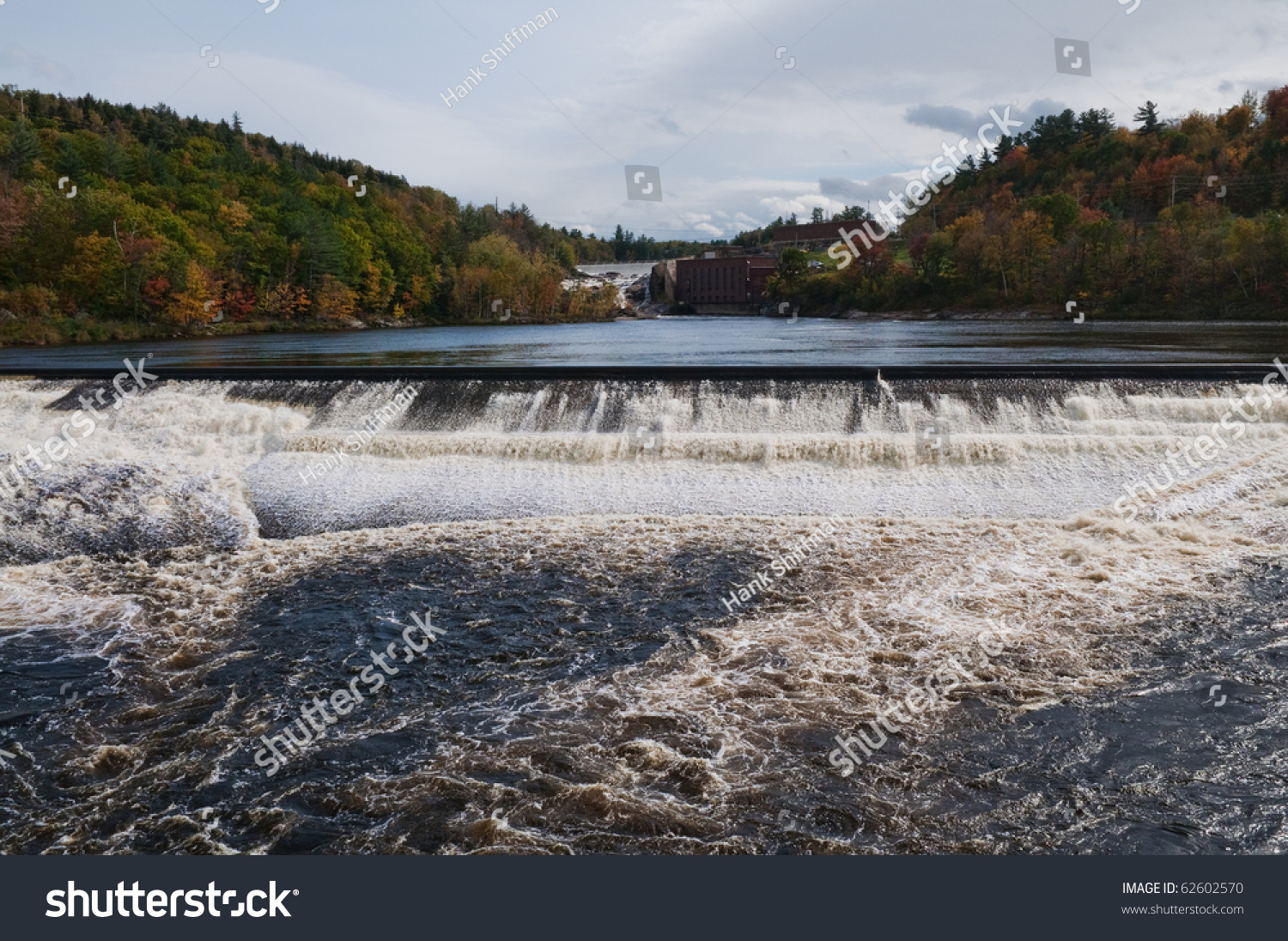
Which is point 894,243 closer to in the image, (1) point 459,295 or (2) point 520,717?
(1) point 459,295

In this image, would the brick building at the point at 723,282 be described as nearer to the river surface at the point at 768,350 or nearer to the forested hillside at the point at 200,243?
the forested hillside at the point at 200,243

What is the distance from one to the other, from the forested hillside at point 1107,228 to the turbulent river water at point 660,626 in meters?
38.7

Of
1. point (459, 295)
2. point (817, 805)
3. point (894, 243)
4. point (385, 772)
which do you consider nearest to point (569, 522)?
point (385, 772)

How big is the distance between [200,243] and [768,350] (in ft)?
138

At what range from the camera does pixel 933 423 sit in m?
13.5

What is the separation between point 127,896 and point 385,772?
1.64 meters

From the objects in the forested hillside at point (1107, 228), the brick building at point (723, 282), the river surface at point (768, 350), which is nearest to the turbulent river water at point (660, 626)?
the river surface at point (768, 350)

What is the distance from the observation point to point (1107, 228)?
180 ft

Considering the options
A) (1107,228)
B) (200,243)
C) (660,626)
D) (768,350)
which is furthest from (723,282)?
(660,626)

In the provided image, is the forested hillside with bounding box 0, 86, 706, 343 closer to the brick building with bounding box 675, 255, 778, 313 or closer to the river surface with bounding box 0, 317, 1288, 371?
the river surface with bounding box 0, 317, 1288, 371

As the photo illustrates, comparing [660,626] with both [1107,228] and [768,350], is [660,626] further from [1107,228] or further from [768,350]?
[1107,228]

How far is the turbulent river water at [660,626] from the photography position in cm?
510

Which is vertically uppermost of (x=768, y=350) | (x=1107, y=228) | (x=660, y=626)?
(x=1107, y=228)

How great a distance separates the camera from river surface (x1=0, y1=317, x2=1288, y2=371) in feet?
69.6
